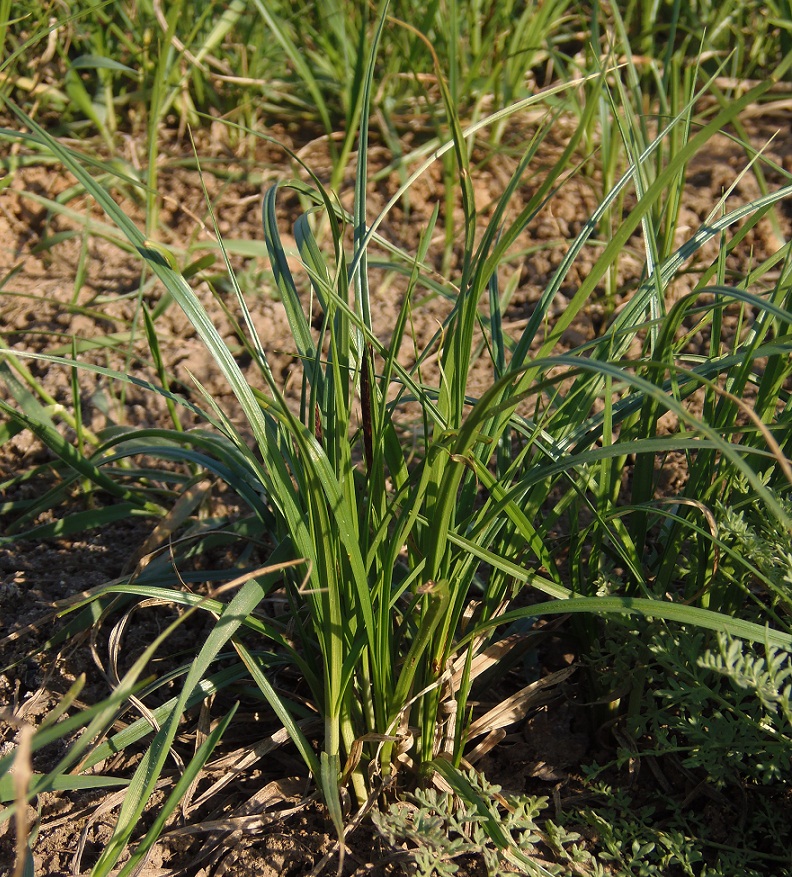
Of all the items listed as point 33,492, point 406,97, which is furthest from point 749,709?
point 406,97

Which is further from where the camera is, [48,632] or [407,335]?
[407,335]

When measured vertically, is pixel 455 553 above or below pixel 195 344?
above

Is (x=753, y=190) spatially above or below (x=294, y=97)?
below

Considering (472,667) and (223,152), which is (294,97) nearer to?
(223,152)

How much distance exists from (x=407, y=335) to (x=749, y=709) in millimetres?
1129

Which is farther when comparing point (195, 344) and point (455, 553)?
point (195, 344)

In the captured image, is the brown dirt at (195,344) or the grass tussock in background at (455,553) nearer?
the grass tussock in background at (455,553)

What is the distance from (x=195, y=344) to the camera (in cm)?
202

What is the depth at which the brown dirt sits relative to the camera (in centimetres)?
115

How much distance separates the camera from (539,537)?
1103 mm

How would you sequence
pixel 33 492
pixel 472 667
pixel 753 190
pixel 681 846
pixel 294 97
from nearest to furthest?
pixel 681 846
pixel 472 667
pixel 33 492
pixel 753 190
pixel 294 97

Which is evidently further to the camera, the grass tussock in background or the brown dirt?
the brown dirt

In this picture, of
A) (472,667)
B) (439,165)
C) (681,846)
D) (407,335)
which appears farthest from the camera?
(439,165)

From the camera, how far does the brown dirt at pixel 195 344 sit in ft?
3.76
